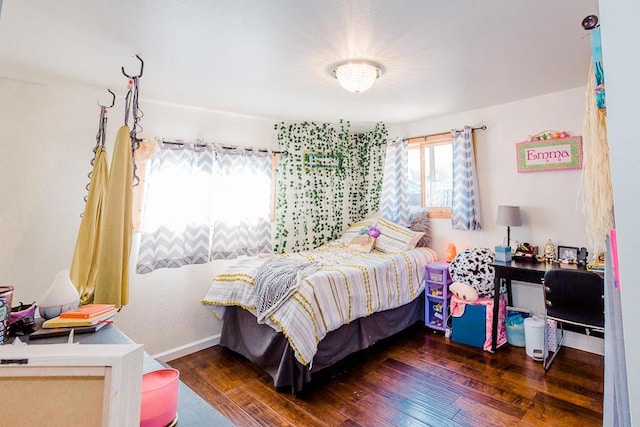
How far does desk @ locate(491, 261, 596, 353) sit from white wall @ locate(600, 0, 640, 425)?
2.58 meters

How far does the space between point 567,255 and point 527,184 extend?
2.47ft

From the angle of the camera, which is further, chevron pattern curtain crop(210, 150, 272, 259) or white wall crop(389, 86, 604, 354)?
chevron pattern curtain crop(210, 150, 272, 259)

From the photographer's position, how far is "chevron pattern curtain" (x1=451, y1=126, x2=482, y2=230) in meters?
3.35

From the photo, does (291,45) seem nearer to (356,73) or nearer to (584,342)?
(356,73)

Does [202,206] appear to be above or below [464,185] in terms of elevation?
below

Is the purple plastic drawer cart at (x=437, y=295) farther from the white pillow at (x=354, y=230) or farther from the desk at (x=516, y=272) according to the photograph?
the white pillow at (x=354, y=230)

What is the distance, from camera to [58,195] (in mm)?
2367

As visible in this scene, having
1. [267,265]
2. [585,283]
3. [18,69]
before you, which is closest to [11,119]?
[18,69]

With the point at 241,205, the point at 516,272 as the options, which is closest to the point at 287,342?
the point at 241,205

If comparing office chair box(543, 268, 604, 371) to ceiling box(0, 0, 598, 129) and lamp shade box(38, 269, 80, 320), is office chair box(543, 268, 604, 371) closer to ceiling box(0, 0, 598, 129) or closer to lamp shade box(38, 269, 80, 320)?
ceiling box(0, 0, 598, 129)

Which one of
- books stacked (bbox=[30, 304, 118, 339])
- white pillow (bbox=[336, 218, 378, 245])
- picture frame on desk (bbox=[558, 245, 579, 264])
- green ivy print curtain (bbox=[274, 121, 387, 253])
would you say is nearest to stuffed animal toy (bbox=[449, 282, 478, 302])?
picture frame on desk (bbox=[558, 245, 579, 264])

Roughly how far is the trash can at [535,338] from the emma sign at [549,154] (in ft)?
4.71

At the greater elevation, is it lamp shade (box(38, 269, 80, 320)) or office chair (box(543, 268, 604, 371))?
lamp shade (box(38, 269, 80, 320))

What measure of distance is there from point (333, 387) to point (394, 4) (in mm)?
2490
